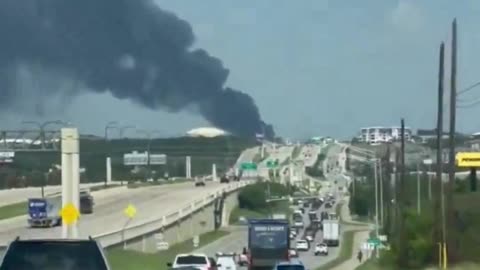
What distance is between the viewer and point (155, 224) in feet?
377

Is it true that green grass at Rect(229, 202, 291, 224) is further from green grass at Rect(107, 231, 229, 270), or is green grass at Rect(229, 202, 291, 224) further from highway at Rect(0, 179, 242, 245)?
green grass at Rect(107, 231, 229, 270)

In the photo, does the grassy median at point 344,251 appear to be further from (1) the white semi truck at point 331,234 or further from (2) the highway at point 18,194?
(2) the highway at point 18,194

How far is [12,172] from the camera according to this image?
19050 centimetres

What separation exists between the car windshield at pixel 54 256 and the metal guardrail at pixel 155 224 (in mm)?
49127

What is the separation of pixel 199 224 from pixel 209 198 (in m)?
4.86

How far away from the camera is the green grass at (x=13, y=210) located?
131 metres

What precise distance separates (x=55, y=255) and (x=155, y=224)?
315 ft

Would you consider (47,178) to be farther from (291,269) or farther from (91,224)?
(291,269)

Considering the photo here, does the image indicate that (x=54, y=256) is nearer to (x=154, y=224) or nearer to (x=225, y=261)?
(x=225, y=261)


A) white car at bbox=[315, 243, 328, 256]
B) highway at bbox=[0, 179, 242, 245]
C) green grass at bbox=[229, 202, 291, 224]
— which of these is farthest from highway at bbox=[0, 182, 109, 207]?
white car at bbox=[315, 243, 328, 256]

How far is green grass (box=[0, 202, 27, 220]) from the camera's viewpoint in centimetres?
13112

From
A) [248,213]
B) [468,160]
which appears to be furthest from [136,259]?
[248,213]

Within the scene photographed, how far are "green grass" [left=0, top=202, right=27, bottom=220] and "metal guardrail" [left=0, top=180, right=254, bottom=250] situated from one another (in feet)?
52.7

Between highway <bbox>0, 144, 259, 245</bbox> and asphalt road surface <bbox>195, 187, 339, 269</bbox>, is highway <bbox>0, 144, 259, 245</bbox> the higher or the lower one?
the higher one
